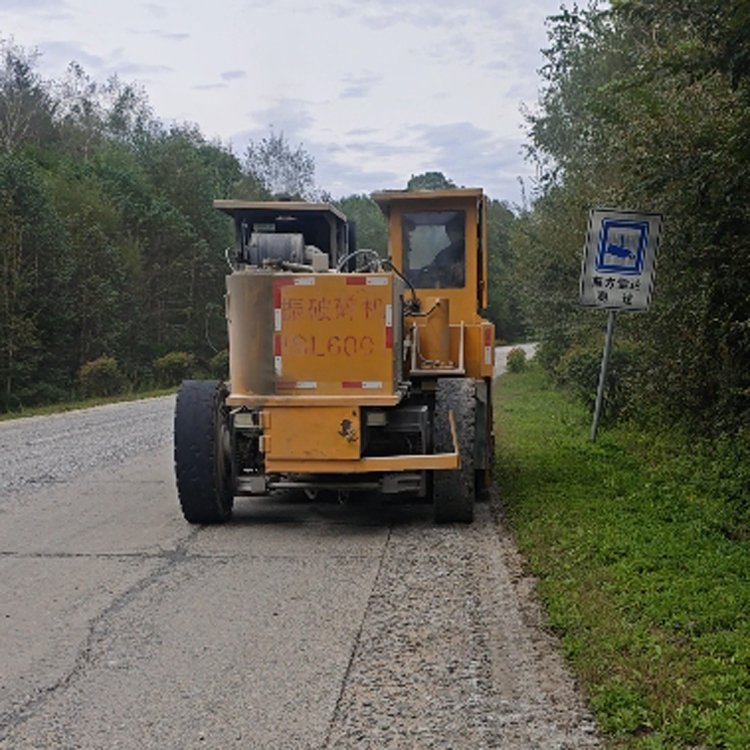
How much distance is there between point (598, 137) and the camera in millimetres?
18406

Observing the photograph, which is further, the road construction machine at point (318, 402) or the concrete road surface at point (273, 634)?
the road construction machine at point (318, 402)

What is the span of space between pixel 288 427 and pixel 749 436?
4.90m

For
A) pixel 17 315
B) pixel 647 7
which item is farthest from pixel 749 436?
pixel 17 315

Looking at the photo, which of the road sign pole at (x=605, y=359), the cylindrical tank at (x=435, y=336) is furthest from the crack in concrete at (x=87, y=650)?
the road sign pole at (x=605, y=359)

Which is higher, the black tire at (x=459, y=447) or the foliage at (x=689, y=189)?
the foliage at (x=689, y=189)

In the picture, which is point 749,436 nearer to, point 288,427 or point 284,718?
point 288,427

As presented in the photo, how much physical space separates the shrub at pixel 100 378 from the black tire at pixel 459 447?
3048 cm

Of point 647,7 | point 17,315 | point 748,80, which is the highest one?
point 647,7

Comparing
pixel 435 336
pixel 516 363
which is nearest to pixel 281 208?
pixel 435 336

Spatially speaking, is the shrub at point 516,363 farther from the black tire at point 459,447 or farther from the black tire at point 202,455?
the black tire at point 202,455

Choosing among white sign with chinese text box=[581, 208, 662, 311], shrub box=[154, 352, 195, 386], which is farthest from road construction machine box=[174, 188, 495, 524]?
shrub box=[154, 352, 195, 386]

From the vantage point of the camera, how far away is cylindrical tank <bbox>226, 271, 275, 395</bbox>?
31.5 ft

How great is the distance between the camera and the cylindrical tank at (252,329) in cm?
961

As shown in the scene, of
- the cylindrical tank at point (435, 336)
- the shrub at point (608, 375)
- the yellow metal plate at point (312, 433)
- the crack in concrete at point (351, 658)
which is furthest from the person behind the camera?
the shrub at point (608, 375)
